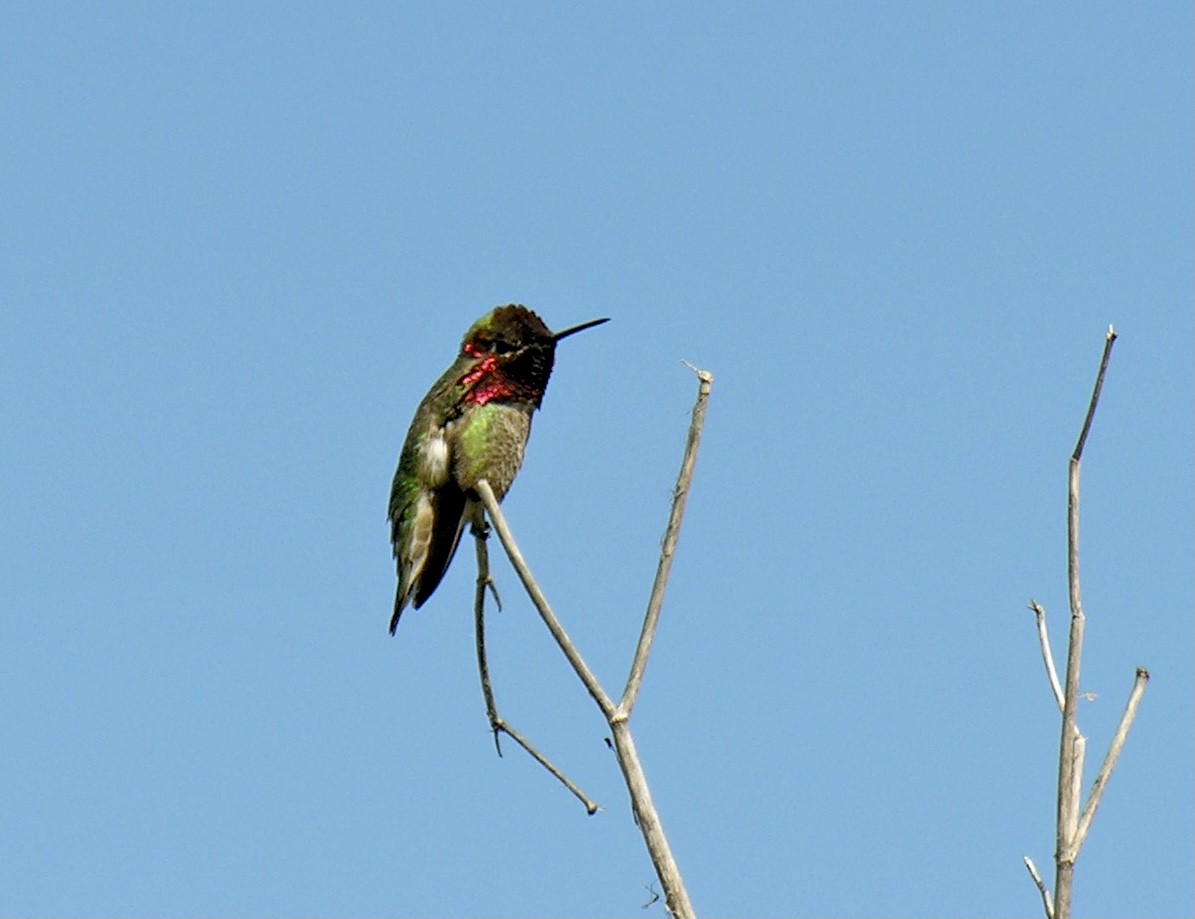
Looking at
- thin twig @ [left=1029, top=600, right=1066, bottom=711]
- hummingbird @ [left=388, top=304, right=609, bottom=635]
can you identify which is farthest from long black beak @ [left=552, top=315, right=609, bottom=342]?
thin twig @ [left=1029, top=600, right=1066, bottom=711]

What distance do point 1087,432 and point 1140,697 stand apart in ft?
2.00

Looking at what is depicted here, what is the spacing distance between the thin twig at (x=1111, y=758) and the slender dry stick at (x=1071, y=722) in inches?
0.8

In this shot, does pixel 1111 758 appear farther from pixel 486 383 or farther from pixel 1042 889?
pixel 486 383

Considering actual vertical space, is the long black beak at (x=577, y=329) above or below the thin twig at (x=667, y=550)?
above

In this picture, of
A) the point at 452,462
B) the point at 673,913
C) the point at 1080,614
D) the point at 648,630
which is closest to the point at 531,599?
the point at 648,630

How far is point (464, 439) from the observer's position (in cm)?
631

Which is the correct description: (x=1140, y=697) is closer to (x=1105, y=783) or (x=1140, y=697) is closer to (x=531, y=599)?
(x=1105, y=783)

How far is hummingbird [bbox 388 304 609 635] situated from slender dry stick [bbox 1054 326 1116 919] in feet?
10.5

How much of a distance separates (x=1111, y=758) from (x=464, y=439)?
11.1 feet

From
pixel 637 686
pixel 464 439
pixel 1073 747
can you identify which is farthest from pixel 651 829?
pixel 464 439

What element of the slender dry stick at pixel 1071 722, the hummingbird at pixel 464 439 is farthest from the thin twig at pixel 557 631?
the hummingbird at pixel 464 439

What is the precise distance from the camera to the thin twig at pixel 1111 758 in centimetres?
322

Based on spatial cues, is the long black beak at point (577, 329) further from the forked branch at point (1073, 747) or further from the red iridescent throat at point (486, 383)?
the forked branch at point (1073, 747)

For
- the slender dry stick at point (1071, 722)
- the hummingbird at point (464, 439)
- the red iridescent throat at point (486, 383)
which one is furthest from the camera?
the red iridescent throat at point (486, 383)
